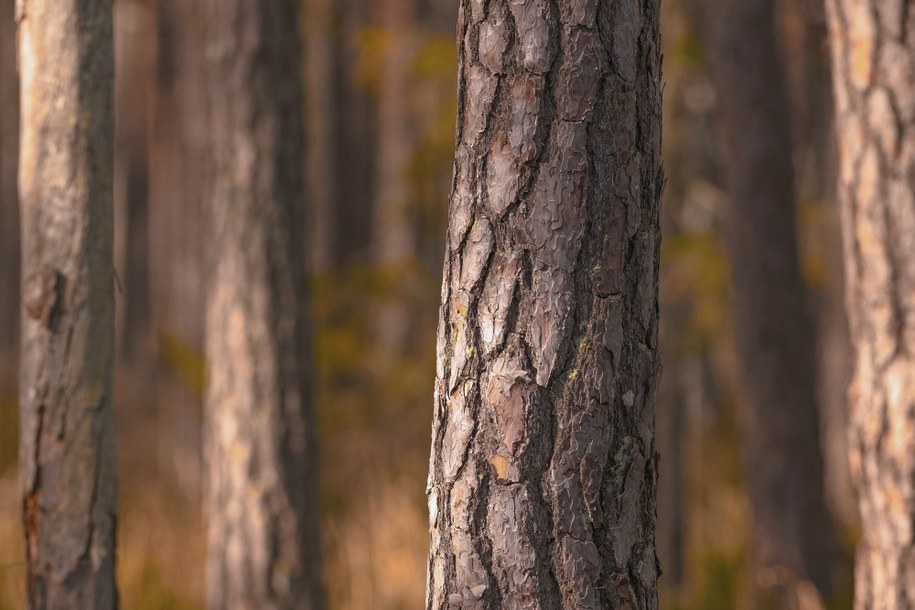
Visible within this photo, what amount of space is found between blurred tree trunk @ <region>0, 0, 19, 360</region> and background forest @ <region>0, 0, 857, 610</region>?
446 centimetres

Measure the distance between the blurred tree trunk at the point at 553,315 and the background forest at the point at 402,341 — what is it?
3.18m

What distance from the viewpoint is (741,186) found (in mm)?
5652

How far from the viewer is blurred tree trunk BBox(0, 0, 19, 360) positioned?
1841 cm

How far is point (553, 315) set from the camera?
1986 millimetres

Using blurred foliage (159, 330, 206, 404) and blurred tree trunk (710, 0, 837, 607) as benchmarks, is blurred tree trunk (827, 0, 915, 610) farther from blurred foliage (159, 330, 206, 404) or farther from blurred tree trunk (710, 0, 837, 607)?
blurred foliage (159, 330, 206, 404)

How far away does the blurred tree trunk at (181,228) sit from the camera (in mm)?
7891

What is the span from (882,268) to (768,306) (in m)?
2.33

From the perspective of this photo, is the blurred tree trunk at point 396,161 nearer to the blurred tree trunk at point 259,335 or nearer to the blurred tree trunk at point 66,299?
the blurred tree trunk at point 259,335

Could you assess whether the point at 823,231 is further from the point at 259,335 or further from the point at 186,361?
the point at 259,335

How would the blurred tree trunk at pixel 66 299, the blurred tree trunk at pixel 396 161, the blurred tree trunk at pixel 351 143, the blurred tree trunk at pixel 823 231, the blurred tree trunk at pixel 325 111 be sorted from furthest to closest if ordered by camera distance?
the blurred tree trunk at pixel 351 143 < the blurred tree trunk at pixel 396 161 < the blurred tree trunk at pixel 325 111 < the blurred tree trunk at pixel 823 231 < the blurred tree trunk at pixel 66 299

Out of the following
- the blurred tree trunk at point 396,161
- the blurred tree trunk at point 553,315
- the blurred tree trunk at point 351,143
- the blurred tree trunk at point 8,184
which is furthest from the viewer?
the blurred tree trunk at point 8,184

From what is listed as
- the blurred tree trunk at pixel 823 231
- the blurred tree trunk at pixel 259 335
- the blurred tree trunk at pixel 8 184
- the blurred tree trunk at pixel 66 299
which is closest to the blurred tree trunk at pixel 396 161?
the blurred tree trunk at pixel 823 231

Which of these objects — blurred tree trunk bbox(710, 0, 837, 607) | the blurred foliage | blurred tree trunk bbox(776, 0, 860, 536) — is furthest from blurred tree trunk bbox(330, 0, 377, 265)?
blurred tree trunk bbox(710, 0, 837, 607)

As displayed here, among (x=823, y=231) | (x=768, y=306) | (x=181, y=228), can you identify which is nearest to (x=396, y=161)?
(x=181, y=228)
